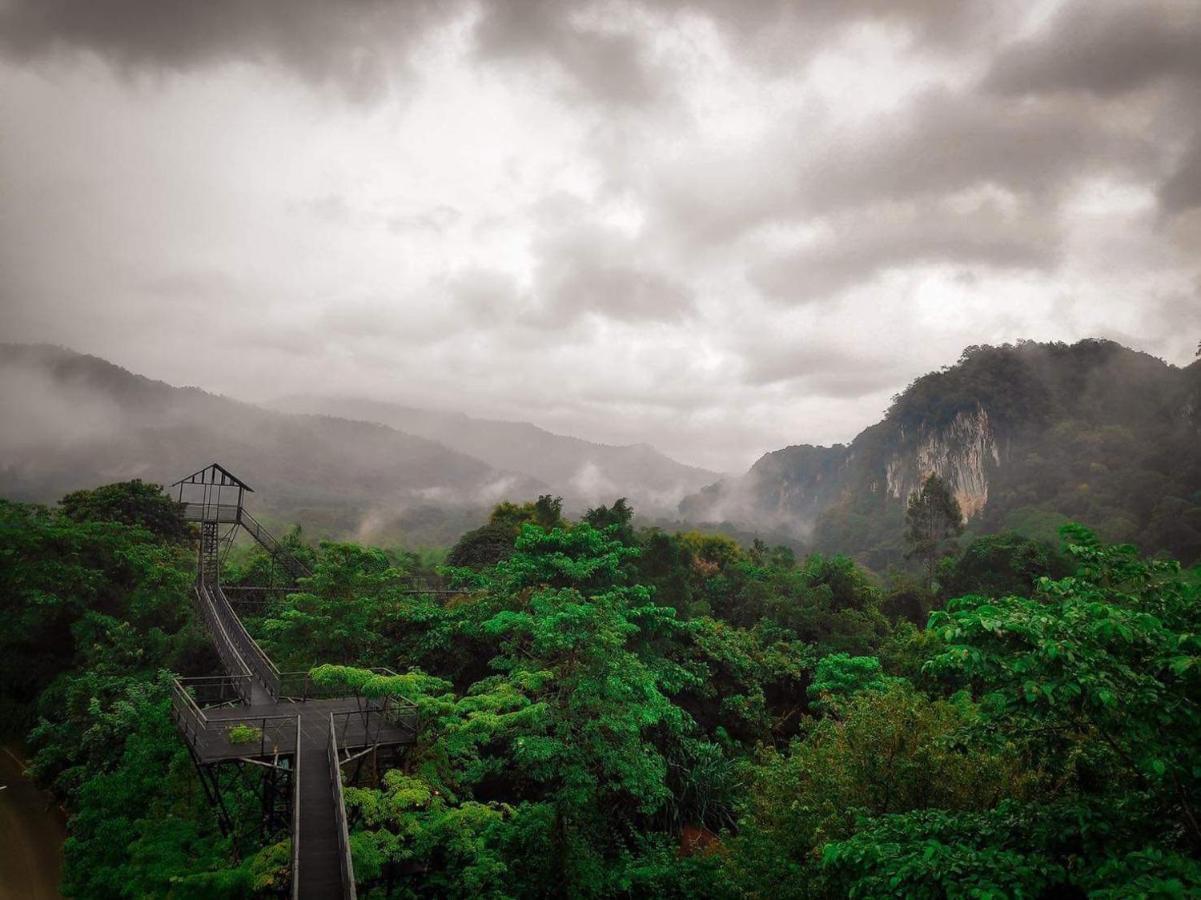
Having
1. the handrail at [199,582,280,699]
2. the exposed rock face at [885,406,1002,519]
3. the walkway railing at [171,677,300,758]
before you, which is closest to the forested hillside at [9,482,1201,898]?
the handrail at [199,582,280,699]

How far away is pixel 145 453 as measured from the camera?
6107 inches

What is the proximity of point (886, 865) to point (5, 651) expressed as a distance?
3300cm

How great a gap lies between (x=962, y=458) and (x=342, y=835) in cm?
13837

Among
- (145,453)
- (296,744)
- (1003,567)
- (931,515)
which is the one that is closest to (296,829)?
(296,744)

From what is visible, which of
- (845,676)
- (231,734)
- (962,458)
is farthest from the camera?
(962,458)

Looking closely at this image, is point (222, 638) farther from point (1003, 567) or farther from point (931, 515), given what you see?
point (931, 515)

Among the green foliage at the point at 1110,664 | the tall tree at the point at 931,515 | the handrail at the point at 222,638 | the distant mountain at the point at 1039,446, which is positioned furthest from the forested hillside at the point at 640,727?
the distant mountain at the point at 1039,446

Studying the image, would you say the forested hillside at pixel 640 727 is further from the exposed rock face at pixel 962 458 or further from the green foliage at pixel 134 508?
the exposed rock face at pixel 962 458

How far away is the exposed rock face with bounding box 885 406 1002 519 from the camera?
396 feet

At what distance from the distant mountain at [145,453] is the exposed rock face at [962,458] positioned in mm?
94233

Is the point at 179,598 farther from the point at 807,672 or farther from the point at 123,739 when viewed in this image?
the point at 807,672

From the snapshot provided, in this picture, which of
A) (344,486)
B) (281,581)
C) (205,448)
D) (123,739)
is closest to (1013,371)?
(281,581)

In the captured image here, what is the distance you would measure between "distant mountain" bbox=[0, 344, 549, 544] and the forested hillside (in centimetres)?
7984

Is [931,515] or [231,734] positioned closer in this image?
[231,734]
